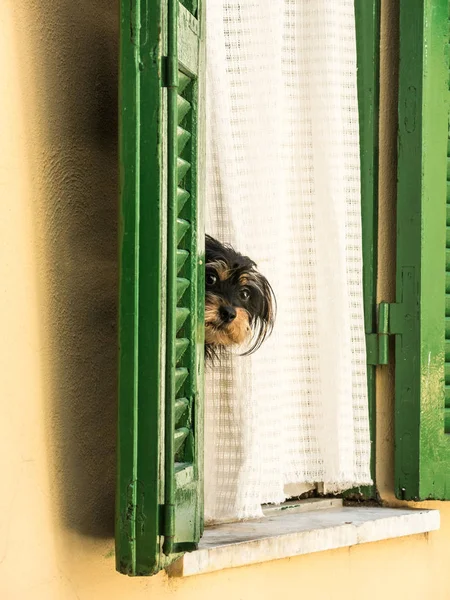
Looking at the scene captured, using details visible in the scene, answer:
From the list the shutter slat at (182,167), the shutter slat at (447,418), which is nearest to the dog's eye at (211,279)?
the shutter slat at (182,167)

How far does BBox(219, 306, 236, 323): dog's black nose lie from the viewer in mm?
2645

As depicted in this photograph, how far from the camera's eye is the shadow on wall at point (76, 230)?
74.1 inches

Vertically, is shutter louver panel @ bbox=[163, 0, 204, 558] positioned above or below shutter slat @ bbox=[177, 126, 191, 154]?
below

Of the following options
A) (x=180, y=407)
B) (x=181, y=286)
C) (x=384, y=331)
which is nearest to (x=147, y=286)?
(x=181, y=286)

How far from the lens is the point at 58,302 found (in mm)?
1929

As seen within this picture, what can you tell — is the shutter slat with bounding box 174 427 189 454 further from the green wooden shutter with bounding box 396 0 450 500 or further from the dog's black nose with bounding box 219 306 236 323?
the green wooden shutter with bounding box 396 0 450 500

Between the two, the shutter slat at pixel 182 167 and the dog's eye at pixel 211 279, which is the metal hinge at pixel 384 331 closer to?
the dog's eye at pixel 211 279

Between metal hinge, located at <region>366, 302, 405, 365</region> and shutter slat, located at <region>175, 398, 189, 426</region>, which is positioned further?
metal hinge, located at <region>366, 302, 405, 365</region>

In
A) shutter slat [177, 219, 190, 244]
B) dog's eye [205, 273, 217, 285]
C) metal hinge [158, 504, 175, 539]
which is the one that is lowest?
metal hinge [158, 504, 175, 539]

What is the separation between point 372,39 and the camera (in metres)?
3.00

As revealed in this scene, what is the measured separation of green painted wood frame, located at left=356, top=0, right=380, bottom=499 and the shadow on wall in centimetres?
105

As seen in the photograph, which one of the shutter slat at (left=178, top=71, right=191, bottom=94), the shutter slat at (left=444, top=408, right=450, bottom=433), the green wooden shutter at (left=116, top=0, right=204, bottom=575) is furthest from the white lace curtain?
the green wooden shutter at (left=116, top=0, right=204, bottom=575)

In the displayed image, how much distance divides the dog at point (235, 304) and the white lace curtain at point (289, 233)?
1.2 inches

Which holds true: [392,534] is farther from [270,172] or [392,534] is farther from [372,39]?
[372,39]
